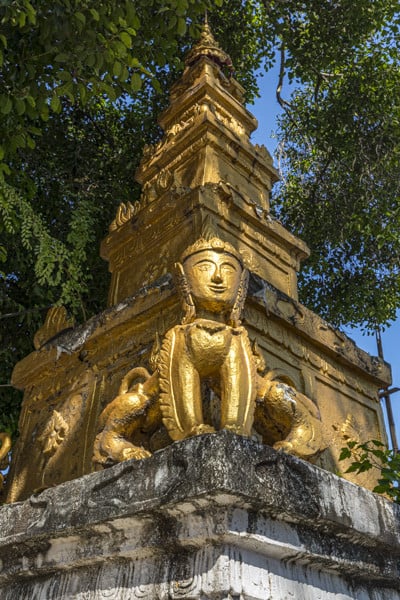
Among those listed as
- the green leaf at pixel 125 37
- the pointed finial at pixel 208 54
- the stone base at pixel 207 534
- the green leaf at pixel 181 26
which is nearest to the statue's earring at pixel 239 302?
the stone base at pixel 207 534

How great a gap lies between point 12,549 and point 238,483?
1327 mm

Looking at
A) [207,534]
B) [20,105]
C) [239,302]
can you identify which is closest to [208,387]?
[239,302]

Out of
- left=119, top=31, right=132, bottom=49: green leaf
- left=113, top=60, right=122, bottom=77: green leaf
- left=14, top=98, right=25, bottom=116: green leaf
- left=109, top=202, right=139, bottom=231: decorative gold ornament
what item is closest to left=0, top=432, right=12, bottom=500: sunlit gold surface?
left=109, top=202, right=139, bottom=231: decorative gold ornament

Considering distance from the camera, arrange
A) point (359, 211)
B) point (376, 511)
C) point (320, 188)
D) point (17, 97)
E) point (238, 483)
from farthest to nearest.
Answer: point (320, 188) < point (359, 211) < point (17, 97) < point (376, 511) < point (238, 483)

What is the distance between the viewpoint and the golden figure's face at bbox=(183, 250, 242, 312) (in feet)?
10.5

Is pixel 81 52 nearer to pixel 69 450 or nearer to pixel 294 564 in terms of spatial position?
pixel 69 450

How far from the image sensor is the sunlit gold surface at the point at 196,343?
9.97ft

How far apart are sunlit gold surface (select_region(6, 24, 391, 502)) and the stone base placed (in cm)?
41

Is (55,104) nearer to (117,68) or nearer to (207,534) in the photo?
(117,68)

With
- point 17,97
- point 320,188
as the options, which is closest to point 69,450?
point 17,97

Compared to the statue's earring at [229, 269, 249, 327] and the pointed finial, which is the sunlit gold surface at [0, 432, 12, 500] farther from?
the pointed finial

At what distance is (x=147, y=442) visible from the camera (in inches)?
131

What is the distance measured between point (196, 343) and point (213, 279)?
0.42 m

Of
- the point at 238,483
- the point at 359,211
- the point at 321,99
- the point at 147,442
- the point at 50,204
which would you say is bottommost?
the point at 238,483
